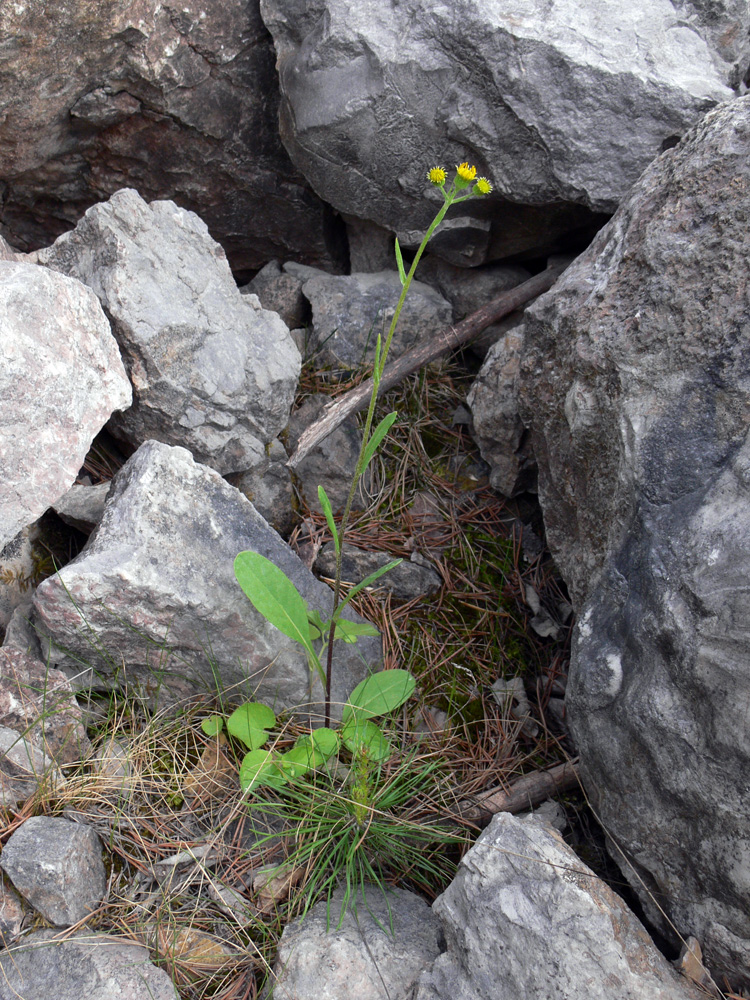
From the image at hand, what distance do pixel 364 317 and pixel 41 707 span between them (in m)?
1.73

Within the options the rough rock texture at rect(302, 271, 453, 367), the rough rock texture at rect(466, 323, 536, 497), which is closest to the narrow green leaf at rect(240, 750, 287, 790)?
the rough rock texture at rect(466, 323, 536, 497)

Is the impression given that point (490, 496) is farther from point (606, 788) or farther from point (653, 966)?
point (653, 966)

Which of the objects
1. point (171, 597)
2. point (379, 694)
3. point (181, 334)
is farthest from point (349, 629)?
point (181, 334)

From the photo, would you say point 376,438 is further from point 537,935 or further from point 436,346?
point 436,346

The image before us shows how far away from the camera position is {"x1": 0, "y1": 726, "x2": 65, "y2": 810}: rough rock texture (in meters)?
1.71

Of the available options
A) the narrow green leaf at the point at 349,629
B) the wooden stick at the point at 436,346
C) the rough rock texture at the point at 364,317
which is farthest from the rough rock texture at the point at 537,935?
the rough rock texture at the point at 364,317

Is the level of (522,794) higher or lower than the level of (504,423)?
lower

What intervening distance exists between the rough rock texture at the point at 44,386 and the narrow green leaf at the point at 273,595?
0.52 m

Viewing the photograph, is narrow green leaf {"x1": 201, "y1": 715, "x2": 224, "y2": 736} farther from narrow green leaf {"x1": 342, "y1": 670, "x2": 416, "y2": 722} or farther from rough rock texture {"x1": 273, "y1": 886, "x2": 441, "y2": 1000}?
rough rock texture {"x1": 273, "y1": 886, "x2": 441, "y2": 1000}

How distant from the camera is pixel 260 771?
1745mm

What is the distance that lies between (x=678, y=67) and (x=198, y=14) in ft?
5.12

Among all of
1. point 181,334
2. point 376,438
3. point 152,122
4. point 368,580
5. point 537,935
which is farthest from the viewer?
point 152,122

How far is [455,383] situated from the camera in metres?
2.73

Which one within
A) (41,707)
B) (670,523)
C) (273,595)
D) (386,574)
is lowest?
(386,574)
